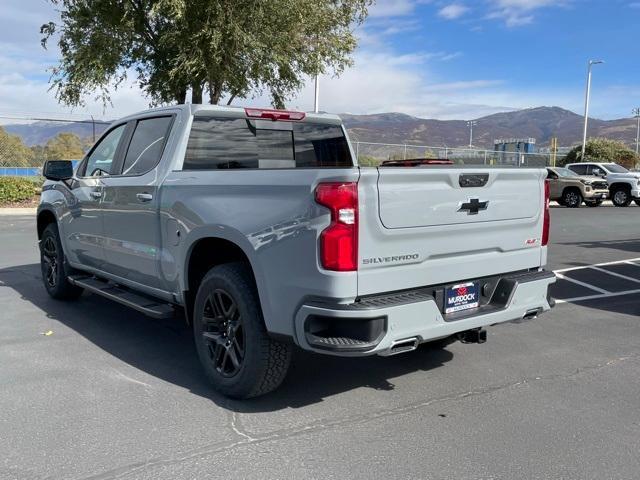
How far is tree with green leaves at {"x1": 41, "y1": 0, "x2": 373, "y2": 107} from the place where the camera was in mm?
16266

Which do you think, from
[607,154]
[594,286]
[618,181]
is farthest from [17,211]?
[607,154]

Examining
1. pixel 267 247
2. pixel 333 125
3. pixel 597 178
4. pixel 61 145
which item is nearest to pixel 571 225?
pixel 597 178

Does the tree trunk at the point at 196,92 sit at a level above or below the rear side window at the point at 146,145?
above

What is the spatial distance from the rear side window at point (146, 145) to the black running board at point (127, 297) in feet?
3.52

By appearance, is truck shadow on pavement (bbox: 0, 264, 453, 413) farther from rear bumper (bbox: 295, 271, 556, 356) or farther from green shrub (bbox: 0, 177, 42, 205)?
green shrub (bbox: 0, 177, 42, 205)

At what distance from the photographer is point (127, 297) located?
5.29 m

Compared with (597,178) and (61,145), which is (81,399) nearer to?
(597,178)

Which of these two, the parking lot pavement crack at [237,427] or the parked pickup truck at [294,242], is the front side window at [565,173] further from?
the parking lot pavement crack at [237,427]

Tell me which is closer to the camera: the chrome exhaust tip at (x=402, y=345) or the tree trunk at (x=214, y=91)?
the chrome exhaust tip at (x=402, y=345)

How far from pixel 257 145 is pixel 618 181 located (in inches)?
958

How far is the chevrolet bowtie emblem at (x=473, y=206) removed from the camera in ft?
12.9

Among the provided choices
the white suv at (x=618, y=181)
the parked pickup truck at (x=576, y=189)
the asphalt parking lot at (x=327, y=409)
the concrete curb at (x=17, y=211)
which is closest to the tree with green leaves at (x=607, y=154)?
the white suv at (x=618, y=181)

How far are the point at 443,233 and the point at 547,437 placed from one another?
53.5 inches

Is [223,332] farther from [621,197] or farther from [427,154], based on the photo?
[427,154]
